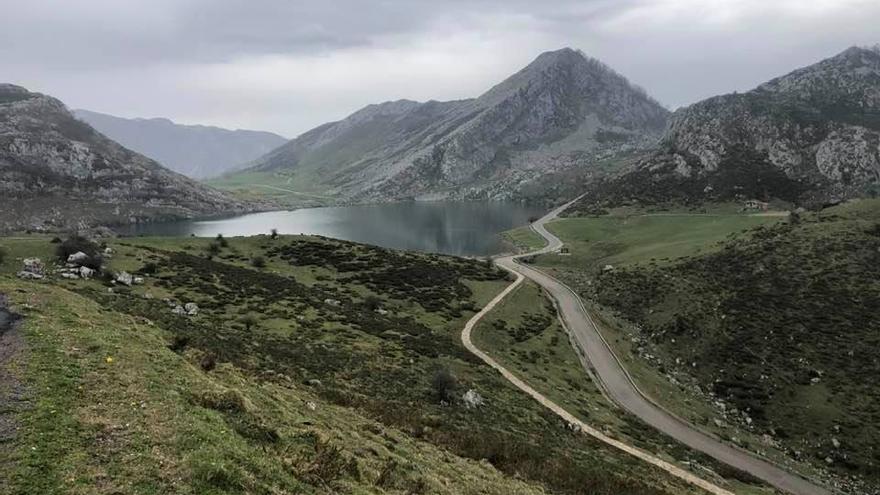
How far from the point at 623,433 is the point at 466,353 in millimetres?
17723

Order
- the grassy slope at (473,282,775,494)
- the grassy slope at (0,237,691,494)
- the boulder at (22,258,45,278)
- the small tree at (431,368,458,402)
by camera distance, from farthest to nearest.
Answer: the boulder at (22,258,45,278)
the grassy slope at (473,282,775,494)
the small tree at (431,368,458,402)
the grassy slope at (0,237,691,494)

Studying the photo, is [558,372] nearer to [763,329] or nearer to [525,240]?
[763,329]

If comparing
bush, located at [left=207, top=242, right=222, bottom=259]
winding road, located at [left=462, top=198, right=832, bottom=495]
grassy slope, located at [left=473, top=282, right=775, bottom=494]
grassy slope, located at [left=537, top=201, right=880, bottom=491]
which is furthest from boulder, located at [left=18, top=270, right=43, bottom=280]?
grassy slope, located at [left=537, top=201, right=880, bottom=491]

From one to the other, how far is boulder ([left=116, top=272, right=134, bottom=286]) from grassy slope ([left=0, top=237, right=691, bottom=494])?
1997 mm

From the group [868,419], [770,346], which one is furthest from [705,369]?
[868,419]

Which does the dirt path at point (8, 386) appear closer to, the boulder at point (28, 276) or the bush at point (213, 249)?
the boulder at point (28, 276)

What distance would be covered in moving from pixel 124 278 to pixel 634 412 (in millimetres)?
54970

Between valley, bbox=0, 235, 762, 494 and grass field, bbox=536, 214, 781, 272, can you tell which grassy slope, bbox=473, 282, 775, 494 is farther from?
grass field, bbox=536, 214, 781, 272

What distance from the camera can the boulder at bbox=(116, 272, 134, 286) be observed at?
5769cm

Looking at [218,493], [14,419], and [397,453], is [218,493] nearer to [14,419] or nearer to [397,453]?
[14,419]

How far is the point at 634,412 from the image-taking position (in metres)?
52.8

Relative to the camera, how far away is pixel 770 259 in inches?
3743

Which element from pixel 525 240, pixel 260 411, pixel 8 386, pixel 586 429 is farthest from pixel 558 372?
pixel 525 240

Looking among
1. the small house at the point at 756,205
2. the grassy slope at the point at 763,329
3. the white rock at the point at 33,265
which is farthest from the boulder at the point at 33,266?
the small house at the point at 756,205
